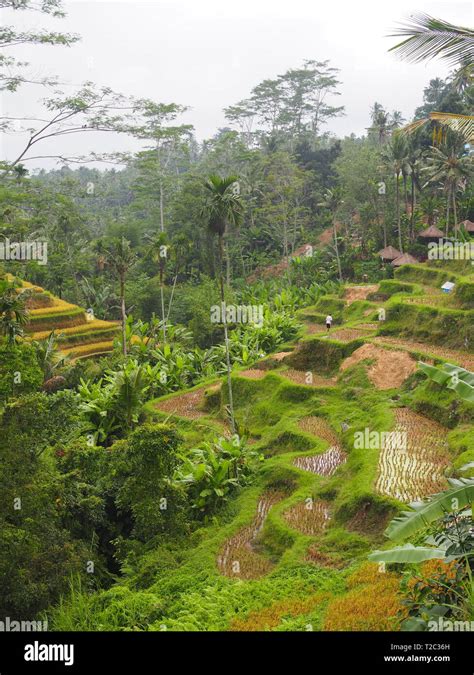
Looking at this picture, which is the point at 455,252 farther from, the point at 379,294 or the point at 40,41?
the point at 40,41

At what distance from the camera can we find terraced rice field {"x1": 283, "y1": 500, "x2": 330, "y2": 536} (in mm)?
12719

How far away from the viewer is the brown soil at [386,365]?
18422mm

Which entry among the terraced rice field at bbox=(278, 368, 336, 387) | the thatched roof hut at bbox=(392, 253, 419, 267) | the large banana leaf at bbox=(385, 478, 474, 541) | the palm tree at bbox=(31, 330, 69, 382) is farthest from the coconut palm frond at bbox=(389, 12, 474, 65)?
the thatched roof hut at bbox=(392, 253, 419, 267)

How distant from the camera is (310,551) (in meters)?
11.8

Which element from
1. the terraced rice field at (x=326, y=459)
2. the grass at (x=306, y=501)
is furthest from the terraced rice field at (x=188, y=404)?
the terraced rice field at (x=326, y=459)

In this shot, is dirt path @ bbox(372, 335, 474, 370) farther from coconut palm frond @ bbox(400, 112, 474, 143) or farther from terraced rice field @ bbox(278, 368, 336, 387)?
coconut palm frond @ bbox(400, 112, 474, 143)

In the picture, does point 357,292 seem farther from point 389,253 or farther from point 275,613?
point 275,613

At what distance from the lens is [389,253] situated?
36.2 m

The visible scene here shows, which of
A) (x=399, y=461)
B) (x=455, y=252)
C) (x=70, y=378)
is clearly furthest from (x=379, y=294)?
(x=399, y=461)

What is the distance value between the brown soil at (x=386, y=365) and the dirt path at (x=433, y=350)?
596mm

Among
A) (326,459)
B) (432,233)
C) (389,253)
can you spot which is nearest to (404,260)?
(389,253)

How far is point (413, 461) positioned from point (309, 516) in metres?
2.28

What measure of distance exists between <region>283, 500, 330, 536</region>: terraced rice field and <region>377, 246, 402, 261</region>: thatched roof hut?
955 inches

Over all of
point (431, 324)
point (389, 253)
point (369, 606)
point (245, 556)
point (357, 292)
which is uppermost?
point (389, 253)
